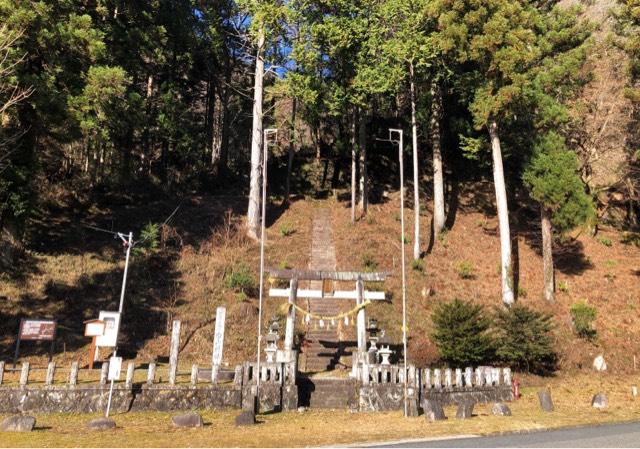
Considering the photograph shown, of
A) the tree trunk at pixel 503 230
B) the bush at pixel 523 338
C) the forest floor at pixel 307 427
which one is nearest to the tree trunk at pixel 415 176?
the tree trunk at pixel 503 230

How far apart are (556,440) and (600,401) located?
5630 millimetres

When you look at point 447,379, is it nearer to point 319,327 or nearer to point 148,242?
point 319,327

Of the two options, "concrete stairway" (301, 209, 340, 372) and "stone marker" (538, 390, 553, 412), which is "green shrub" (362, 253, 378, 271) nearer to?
"concrete stairway" (301, 209, 340, 372)

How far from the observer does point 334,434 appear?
9.73 meters

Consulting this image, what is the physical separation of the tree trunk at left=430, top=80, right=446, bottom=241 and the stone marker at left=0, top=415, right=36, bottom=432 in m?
19.7

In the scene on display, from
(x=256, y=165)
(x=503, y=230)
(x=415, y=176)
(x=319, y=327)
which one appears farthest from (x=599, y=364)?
(x=256, y=165)

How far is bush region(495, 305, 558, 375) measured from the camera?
1558 centimetres

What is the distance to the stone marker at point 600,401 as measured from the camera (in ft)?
43.0

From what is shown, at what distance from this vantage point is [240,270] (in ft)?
69.6

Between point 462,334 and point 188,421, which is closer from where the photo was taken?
point 188,421

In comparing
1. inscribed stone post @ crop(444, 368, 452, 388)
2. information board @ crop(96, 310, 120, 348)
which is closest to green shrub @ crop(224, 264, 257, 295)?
information board @ crop(96, 310, 120, 348)

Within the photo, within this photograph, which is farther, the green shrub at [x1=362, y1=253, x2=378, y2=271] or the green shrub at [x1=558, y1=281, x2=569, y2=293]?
the green shrub at [x1=362, y1=253, x2=378, y2=271]

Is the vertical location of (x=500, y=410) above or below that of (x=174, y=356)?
below

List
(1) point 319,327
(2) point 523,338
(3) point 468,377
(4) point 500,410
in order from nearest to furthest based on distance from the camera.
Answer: (4) point 500,410 → (3) point 468,377 → (2) point 523,338 → (1) point 319,327
